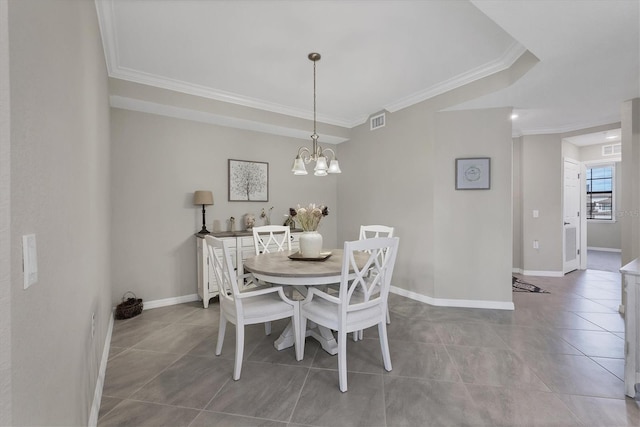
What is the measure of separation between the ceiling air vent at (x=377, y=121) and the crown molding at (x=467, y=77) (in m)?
0.23

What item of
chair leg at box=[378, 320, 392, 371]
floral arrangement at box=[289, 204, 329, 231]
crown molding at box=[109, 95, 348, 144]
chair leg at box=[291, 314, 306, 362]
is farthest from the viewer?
crown molding at box=[109, 95, 348, 144]

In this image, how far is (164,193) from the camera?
3.48 metres

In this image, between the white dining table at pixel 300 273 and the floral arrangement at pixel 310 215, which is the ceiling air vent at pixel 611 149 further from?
the floral arrangement at pixel 310 215

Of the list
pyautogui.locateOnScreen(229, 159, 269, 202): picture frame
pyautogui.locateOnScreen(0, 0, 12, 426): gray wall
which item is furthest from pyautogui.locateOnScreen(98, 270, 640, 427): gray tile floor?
pyautogui.locateOnScreen(229, 159, 269, 202): picture frame

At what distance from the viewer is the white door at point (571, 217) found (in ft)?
16.2

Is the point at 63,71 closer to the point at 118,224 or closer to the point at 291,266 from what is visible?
the point at 291,266

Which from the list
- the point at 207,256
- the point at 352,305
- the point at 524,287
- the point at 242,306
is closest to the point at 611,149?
the point at 524,287

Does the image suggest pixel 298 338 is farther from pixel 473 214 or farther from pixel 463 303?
pixel 473 214

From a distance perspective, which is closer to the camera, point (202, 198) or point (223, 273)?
point (223, 273)

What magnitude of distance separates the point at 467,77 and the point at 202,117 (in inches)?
126

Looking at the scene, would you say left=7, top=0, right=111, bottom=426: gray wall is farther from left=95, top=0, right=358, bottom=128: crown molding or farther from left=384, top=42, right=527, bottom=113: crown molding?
left=384, top=42, right=527, bottom=113: crown molding

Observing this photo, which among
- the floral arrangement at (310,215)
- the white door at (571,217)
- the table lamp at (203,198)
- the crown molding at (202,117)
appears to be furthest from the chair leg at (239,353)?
the white door at (571,217)

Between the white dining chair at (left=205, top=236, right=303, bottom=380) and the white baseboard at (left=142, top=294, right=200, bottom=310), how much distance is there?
1.55 m

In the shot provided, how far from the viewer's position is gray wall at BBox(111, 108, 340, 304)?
127 inches
